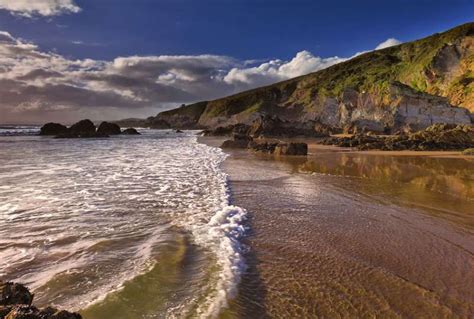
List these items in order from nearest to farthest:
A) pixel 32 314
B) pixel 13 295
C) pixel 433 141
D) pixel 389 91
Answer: pixel 32 314
pixel 13 295
pixel 433 141
pixel 389 91

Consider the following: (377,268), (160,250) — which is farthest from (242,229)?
(377,268)

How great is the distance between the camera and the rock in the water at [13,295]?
2738 millimetres

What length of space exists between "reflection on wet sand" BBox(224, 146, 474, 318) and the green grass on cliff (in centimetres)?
4848

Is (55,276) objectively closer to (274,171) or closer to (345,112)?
(274,171)

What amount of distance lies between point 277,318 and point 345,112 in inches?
2541

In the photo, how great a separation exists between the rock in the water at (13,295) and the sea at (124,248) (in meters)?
0.58

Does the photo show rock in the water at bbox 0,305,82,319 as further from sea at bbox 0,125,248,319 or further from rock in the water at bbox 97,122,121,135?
rock in the water at bbox 97,122,121,135

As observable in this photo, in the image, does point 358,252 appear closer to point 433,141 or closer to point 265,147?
point 265,147

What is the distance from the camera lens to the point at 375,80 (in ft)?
246

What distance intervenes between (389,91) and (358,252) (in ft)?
184

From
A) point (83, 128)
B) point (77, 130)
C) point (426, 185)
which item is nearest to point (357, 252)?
point (426, 185)

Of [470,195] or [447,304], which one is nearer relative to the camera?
[447,304]

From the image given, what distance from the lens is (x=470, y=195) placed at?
946cm

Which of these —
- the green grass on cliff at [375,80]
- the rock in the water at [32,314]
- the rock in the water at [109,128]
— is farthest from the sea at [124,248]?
the rock in the water at [109,128]
